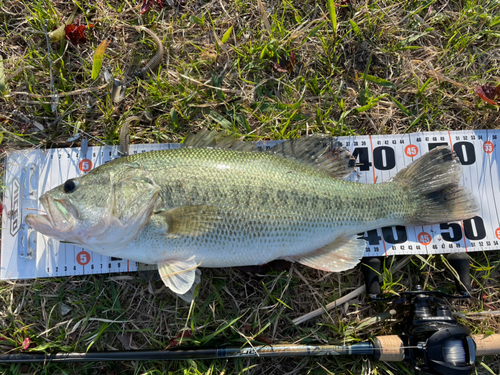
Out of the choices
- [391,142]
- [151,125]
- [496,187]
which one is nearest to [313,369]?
[391,142]

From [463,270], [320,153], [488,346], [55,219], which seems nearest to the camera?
[55,219]

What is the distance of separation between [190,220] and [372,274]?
169 cm

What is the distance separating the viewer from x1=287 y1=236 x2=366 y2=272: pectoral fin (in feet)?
9.25

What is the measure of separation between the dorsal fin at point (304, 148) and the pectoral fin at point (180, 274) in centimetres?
102

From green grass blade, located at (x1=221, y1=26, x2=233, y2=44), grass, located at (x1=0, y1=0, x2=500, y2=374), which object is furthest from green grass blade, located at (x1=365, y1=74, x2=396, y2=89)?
green grass blade, located at (x1=221, y1=26, x2=233, y2=44)

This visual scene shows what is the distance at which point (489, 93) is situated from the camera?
10.6 ft

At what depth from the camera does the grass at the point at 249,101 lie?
2.98 metres

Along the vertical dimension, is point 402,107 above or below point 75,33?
below

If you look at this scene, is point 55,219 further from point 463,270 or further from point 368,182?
point 463,270

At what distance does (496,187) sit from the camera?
3172 mm

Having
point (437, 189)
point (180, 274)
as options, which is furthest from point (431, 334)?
point (180, 274)

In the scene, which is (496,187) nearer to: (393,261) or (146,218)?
(393,261)

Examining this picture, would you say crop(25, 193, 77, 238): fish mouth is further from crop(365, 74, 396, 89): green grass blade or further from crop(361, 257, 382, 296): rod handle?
crop(365, 74, 396, 89): green grass blade

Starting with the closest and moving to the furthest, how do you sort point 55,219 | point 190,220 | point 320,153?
point 55,219 < point 190,220 < point 320,153
